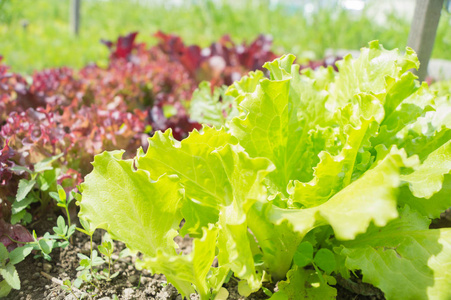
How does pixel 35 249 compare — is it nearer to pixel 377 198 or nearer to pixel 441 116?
pixel 377 198

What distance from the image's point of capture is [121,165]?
123 cm

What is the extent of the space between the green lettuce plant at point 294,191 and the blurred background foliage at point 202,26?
6.05 ft

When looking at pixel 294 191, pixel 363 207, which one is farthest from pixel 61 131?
pixel 363 207

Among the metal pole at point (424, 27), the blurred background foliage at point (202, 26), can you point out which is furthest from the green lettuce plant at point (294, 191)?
the blurred background foliage at point (202, 26)

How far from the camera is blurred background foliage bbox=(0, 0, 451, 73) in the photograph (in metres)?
4.63

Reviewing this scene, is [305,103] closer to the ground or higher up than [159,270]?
higher up

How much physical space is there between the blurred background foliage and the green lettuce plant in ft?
6.05

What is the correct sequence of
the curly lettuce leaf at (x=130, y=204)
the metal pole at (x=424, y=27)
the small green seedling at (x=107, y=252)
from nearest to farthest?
the curly lettuce leaf at (x=130, y=204) < the small green seedling at (x=107, y=252) < the metal pole at (x=424, y=27)

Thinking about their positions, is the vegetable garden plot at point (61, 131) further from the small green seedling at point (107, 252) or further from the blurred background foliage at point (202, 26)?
the blurred background foliage at point (202, 26)

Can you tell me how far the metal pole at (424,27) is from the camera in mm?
1868

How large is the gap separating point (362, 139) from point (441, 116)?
54 cm

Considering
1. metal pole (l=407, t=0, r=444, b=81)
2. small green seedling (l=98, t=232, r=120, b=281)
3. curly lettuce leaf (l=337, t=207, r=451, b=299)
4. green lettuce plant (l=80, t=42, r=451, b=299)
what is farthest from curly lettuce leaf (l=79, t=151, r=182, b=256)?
metal pole (l=407, t=0, r=444, b=81)

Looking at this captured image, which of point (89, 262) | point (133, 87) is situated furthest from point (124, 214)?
point (133, 87)

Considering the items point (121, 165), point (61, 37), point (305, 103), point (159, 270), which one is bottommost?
point (61, 37)
